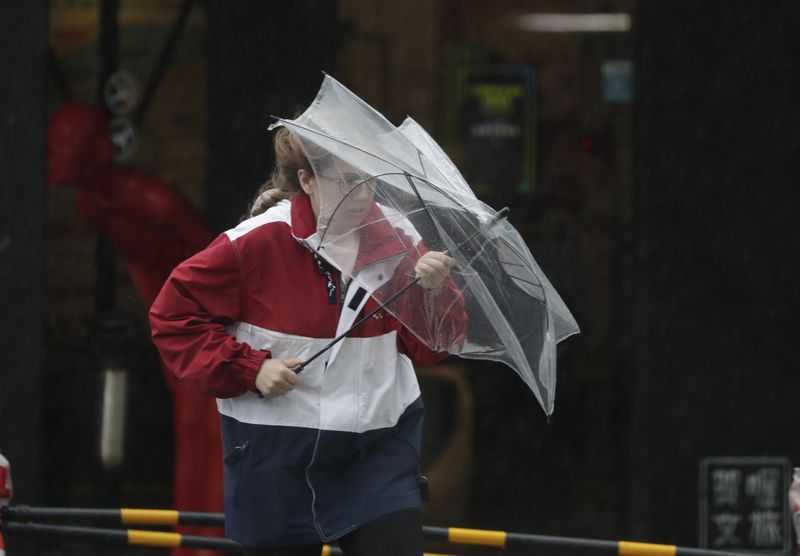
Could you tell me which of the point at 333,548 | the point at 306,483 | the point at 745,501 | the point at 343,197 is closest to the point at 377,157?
the point at 343,197

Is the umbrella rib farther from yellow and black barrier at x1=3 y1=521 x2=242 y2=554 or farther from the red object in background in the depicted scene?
the red object in background

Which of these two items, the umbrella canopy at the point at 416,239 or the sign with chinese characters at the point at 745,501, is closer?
the umbrella canopy at the point at 416,239

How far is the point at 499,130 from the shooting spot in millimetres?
7578

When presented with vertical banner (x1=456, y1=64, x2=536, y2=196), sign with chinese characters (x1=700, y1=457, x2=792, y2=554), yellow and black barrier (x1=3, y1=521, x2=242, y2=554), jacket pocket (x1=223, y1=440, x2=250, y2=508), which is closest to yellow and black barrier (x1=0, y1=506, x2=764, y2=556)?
yellow and black barrier (x1=3, y1=521, x2=242, y2=554)

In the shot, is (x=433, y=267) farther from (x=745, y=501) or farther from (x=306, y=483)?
(x=745, y=501)

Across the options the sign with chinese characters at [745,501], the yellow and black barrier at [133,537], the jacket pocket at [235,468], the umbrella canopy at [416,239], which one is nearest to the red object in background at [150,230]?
the yellow and black barrier at [133,537]

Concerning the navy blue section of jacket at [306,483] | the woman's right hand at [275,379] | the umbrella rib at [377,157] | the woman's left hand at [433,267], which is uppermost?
the umbrella rib at [377,157]

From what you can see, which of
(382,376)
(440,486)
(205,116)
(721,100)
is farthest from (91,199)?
(382,376)

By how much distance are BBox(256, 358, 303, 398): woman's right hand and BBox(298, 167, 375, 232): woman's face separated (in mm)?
380

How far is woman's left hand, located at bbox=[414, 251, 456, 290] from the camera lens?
375 centimetres

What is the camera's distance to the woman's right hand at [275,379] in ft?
12.3

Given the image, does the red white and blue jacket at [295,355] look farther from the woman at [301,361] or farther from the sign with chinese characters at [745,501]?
the sign with chinese characters at [745,501]

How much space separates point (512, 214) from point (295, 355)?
12.5 feet

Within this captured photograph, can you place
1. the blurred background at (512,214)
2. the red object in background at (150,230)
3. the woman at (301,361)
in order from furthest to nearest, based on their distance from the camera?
1. the red object in background at (150,230)
2. the blurred background at (512,214)
3. the woman at (301,361)
